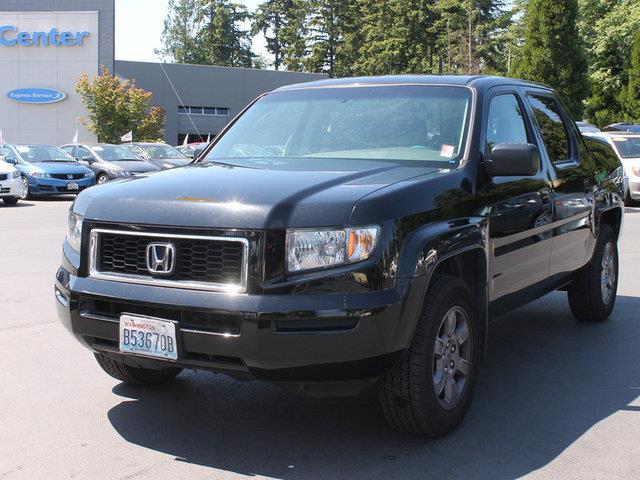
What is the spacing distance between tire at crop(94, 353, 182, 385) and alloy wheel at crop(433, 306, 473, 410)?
5.32ft

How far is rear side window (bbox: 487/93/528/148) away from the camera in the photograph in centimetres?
500

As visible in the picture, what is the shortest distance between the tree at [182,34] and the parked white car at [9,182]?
2587 inches

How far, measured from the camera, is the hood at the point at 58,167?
22219mm

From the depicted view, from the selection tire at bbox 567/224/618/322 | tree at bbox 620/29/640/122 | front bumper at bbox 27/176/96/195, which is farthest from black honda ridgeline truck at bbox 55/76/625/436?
tree at bbox 620/29/640/122

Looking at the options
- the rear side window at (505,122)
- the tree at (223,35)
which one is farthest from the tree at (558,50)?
the tree at (223,35)

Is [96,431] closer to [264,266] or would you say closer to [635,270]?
[264,266]

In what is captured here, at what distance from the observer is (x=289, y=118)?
5312mm

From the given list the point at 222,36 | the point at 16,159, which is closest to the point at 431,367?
the point at 16,159

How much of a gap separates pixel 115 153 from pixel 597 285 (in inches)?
794

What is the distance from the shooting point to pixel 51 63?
43.2 metres

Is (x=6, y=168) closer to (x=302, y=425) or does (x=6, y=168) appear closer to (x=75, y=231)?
(x=75, y=231)

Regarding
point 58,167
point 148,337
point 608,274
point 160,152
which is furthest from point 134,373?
point 160,152

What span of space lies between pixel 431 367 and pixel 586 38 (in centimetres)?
4768

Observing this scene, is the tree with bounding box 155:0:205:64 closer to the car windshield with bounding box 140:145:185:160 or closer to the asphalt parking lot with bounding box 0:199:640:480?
the car windshield with bounding box 140:145:185:160
